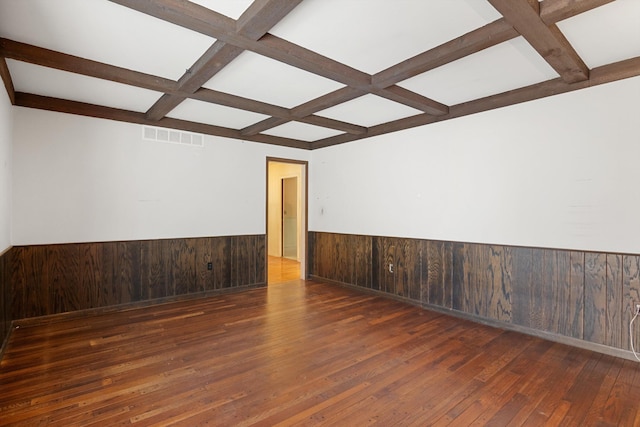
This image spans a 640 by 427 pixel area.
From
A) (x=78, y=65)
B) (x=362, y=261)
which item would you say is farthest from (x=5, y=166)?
(x=362, y=261)

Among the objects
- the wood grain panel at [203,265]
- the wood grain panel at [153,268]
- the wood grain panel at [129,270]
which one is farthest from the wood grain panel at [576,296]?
the wood grain panel at [129,270]

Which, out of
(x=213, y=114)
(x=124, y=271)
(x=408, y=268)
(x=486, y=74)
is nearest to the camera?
(x=486, y=74)

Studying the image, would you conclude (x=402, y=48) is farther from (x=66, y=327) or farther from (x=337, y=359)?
(x=66, y=327)

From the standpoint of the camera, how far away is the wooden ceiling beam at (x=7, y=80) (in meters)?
2.67

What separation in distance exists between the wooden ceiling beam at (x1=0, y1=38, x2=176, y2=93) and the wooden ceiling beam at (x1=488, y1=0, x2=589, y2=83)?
2847 millimetres

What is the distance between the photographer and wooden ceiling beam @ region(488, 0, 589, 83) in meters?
1.87

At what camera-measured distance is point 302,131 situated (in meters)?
5.05

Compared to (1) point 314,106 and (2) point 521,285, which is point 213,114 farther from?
(2) point 521,285

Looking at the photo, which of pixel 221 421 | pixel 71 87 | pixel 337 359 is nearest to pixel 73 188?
pixel 71 87

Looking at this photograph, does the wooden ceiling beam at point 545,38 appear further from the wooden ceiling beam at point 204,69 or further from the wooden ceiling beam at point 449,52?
the wooden ceiling beam at point 204,69

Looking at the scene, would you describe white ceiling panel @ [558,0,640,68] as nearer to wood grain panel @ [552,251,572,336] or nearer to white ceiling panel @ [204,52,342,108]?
wood grain panel @ [552,251,572,336]

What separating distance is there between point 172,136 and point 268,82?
82.7 inches

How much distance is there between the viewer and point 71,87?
3.30 metres

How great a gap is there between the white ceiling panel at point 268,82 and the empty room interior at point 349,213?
0.03 meters
